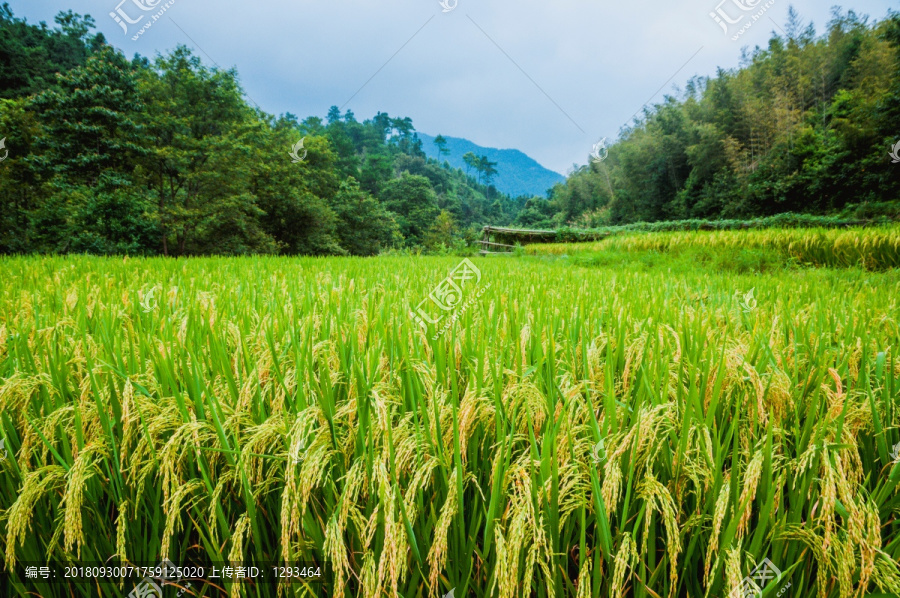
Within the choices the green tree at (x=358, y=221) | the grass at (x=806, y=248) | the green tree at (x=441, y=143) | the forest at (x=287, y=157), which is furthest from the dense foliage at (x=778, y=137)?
the green tree at (x=441, y=143)

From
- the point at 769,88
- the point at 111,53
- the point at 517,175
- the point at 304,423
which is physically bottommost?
the point at 304,423

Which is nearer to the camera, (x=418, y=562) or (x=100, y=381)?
(x=418, y=562)

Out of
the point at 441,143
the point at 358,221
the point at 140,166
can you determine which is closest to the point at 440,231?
the point at 358,221

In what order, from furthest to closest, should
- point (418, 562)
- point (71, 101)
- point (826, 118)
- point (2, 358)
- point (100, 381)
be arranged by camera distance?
point (826, 118) < point (71, 101) < point (2, 358) < point (100, 381) < point (418, 562)

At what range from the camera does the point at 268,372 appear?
126 centimetres

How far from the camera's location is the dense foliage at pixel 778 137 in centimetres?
2452

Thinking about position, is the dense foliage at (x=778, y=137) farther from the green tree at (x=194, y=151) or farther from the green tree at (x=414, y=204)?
the green tree at (x=194, y=151)

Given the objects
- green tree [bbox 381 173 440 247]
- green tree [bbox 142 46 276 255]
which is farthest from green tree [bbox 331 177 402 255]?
green tree [bbox 381 173 440 247]

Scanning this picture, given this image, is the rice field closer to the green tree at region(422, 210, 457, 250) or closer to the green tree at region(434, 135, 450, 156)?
the green tree at region(422, 210, 457, 250)

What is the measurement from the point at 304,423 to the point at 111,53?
26.4 meters

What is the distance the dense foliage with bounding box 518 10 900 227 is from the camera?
80.4ft

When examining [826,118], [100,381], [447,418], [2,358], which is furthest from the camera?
[826,118]

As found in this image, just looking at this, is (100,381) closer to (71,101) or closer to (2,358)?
(2,358)

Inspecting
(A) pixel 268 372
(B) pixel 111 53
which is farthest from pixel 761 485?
(B) pixel 111 53
